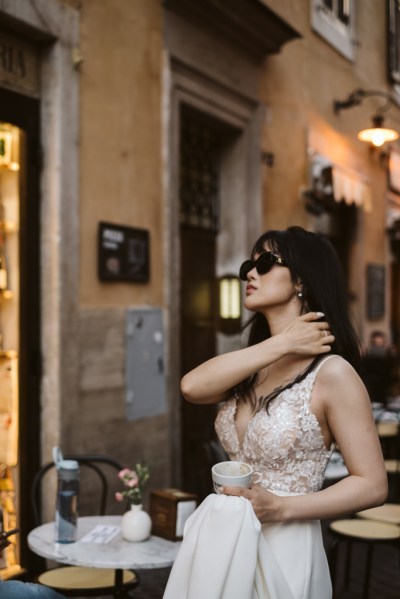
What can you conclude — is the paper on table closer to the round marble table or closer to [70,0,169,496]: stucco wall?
the round marble table

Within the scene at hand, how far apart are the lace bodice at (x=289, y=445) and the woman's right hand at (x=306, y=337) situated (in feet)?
0.23

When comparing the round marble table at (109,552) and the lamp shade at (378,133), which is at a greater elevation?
the lamp shade at (378,133)

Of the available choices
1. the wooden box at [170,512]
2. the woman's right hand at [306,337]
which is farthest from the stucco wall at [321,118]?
the woman's right hand at [306,337]

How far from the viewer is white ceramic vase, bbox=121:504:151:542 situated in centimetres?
316

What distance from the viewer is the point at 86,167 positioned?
5.01 m

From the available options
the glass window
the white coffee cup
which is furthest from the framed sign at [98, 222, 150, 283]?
the glass window

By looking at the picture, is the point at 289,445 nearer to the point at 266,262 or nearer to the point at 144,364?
the point at 266,262

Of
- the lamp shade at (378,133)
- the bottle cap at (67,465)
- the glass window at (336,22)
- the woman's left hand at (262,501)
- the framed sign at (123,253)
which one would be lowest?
the bottle cap at (67,465)

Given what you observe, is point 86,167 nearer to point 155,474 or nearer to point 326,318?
point 155,474

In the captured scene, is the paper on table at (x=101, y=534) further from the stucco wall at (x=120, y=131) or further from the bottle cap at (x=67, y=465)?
the stucco wall at (x=120, y=131)

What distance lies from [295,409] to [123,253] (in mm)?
3345

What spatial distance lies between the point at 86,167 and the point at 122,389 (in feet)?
5.06

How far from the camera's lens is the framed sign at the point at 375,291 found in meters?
10.5

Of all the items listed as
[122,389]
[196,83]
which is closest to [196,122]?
[196,83]
